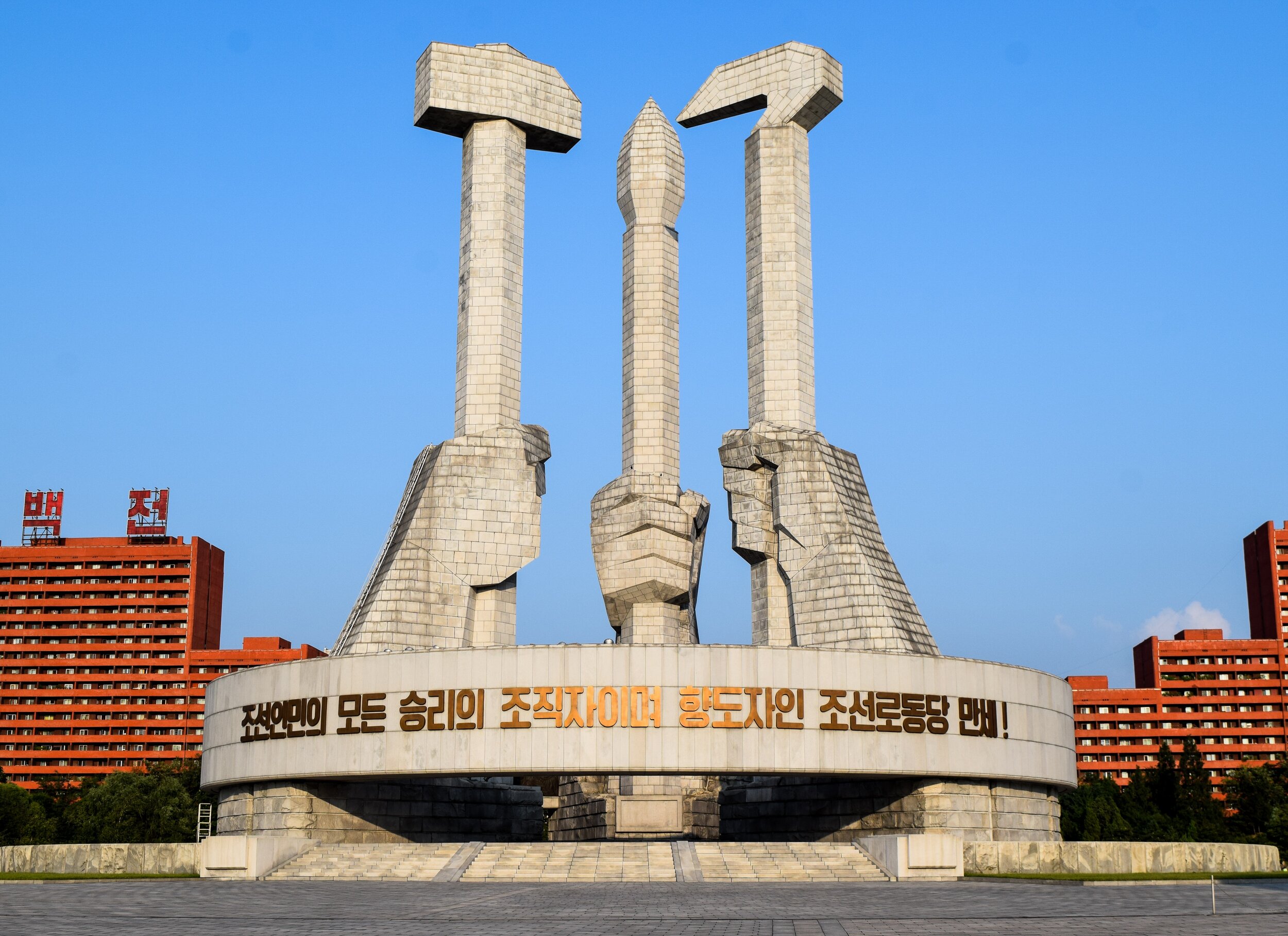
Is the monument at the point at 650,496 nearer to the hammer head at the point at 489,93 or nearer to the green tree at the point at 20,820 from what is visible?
the hammer head at the point at 489,93

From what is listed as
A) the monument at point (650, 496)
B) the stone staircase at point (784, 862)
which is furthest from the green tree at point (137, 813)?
the stone staircase at point (784, 862)

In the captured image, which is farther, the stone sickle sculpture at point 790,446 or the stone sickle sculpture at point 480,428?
the stone sickle sculpture at point 480,428

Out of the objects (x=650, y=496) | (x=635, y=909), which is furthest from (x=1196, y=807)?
(x=635, y=909)

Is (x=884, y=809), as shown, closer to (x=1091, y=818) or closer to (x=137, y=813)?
(x=1091, y=818)

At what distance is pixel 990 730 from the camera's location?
41.8 meters

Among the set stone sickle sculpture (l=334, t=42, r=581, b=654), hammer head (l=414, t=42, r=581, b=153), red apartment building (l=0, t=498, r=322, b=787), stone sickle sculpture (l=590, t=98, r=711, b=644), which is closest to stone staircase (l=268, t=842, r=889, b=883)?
stone sickle sculpture (l=334, t=42, r=581, b=654)

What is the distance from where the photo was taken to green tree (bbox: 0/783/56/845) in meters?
71.1

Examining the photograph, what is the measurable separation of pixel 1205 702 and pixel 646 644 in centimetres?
9642

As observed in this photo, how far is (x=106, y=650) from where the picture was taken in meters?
128

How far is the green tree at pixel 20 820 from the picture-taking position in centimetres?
7106

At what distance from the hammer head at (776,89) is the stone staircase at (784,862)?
28763 mm

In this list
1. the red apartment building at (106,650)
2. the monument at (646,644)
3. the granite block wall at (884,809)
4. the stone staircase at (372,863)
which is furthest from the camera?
the red apartment building at (106,650)

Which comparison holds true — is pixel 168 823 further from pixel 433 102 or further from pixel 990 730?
pixel 990 730

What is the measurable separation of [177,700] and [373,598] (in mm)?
83960
